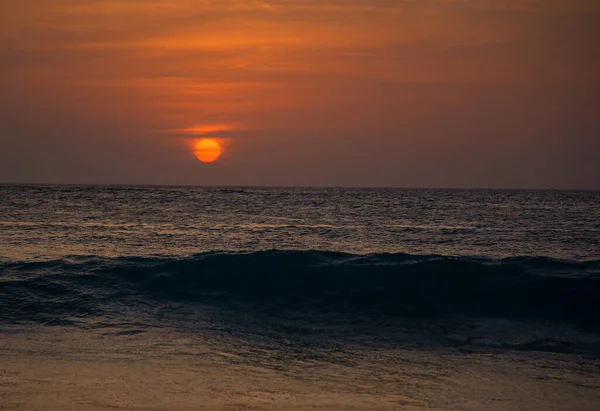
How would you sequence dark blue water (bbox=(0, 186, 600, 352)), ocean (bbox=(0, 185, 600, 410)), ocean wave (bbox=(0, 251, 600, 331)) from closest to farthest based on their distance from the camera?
ocean (bbox=(0, 185, 600, 410)) → dark blue water (bbox=(0, 186, 600, 352)) → ocean wave (bbox=(0, 251, 600, 331))

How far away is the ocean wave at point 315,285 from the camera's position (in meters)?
16.6

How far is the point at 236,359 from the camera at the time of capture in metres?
10.8

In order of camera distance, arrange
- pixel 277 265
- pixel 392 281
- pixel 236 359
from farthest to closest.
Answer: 1. pixel 277 265
2. pixel 392 281
3. pixel 236 359

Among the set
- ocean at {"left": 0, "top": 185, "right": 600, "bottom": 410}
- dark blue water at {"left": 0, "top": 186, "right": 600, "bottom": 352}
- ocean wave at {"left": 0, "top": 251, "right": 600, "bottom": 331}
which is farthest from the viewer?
ocean wave at {"left": 0, "top": 251, "right": 600, "bottom": 331}

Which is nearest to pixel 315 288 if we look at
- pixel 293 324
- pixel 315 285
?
pixel 315 285

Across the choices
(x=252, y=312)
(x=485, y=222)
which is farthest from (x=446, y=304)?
(x=485, y=222)

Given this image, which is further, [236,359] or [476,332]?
[476,332]

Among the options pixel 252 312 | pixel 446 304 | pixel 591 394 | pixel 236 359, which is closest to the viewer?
A: pixel 591 394

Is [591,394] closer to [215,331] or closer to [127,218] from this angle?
[215,331]

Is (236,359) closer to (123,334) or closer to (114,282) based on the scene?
(123,334)

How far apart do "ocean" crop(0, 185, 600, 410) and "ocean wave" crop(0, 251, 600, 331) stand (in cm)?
7

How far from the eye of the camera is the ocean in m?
8.85

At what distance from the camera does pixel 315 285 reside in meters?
19.2

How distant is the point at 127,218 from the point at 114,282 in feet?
74.5
